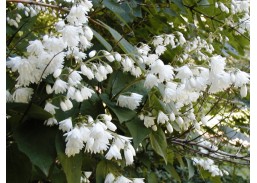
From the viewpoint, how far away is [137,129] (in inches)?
45.0

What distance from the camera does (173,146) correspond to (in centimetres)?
178

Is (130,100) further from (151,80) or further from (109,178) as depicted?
(109,178)

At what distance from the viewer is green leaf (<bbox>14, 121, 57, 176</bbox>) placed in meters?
0.90

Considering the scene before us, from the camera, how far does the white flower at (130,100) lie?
1.13m

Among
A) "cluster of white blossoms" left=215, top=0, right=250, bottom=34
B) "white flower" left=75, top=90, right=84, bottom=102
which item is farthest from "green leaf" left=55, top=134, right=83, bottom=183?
"cluster of white blossoms" left=215, top=0, right=250, bottom=34

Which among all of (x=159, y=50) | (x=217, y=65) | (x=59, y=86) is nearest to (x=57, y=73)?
(x=59, y=86)

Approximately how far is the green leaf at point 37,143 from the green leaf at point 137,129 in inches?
10.1

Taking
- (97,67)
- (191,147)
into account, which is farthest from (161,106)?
(191,147)

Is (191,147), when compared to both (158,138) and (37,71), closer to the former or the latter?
(158,138)

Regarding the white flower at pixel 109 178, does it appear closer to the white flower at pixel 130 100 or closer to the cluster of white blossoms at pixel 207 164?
the white flower at pixel 130 100

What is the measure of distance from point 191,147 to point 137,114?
81cm

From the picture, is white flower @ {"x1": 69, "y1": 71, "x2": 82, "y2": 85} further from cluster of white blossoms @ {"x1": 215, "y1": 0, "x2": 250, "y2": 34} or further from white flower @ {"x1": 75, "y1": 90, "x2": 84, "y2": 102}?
cluster of white blossoms @ {"x1": 215, "y1": 0, "x2": 250, "y2": 34}

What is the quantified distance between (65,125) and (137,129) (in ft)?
0.98

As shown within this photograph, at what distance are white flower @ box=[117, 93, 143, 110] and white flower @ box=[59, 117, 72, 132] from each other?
239 millimetres
